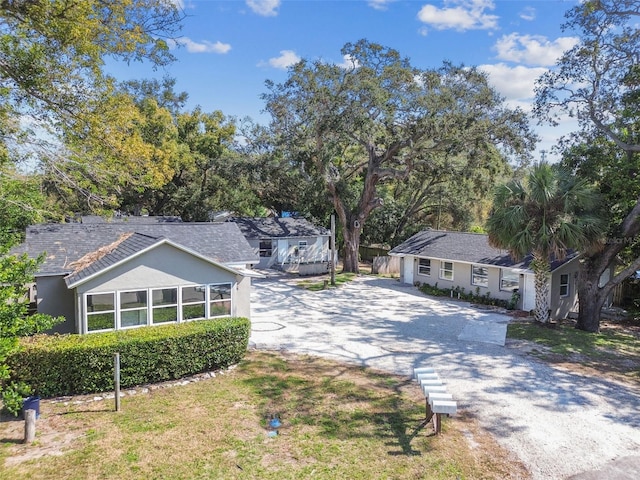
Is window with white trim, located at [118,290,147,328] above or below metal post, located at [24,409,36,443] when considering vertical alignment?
above

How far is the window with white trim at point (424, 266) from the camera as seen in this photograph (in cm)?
2855

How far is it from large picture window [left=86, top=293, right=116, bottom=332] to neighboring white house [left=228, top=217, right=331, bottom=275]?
21023 millimetres

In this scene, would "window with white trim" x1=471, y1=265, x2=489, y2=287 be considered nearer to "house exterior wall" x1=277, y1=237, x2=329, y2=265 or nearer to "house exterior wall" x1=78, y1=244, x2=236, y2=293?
"house exterior wall" x1=277, y1=237, x2=329, y2=265

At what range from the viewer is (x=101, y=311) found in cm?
1412

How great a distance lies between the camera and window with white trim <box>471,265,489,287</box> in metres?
24.8

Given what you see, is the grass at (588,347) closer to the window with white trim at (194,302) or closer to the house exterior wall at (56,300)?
the window with white trim at (194,302)

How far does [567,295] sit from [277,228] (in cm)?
2235

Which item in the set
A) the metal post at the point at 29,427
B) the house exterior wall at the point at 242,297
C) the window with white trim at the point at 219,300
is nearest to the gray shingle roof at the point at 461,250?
the house exterior wall at the point at 242,297

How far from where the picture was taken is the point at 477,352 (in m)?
15.4

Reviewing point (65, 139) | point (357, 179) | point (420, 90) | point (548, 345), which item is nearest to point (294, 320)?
point (548, 345)

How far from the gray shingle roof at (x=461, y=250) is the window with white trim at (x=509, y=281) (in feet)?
1.83

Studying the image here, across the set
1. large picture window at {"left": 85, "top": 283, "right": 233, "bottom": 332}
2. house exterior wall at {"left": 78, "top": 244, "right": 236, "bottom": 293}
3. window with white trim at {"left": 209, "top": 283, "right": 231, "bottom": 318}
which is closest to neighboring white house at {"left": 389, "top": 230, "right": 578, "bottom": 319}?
window with white trim at {"left": 209, "top": 283, "right": 231, "bottom": 318}

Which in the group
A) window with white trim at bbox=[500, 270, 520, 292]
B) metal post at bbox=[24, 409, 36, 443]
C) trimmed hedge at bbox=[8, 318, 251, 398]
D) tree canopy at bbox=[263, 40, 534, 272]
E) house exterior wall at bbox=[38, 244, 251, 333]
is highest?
tree canopy at bbox=[263, 40, 534, 272]

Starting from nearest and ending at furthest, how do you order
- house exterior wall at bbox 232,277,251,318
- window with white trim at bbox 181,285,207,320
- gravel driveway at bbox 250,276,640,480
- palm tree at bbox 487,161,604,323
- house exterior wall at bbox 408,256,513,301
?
gravel driveway at bbox 250,276,640,480
window with white trim at bbox 181,285,207,320
house exterior wall at bbox 232,277,251,318
palm tree at bbox 487,161,604,323
house exterior wall at bbox 408,256,513,301
